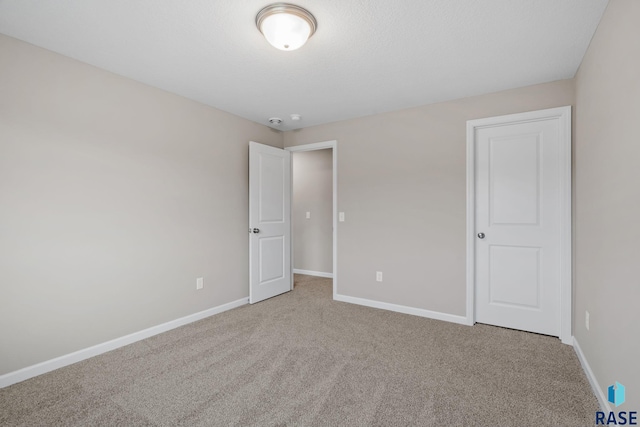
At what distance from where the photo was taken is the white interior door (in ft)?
8.99

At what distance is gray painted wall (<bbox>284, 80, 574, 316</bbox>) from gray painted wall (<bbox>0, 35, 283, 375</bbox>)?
A: 1.59 meters

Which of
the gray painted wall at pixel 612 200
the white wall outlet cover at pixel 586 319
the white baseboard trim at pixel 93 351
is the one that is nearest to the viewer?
the gray painted wall at pixel 612 200

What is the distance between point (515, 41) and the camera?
2084mm

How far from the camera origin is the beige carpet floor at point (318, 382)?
66.6 inches

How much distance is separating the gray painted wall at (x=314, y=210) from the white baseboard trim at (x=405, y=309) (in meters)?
1.45

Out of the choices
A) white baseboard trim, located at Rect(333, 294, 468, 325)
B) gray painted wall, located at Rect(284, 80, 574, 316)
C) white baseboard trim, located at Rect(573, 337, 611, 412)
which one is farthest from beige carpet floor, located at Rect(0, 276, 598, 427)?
gray painted wall, located at Rect(284, 80, 574, 316)

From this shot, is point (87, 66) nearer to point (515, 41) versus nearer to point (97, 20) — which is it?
point (97, 20)

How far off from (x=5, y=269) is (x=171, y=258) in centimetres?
117

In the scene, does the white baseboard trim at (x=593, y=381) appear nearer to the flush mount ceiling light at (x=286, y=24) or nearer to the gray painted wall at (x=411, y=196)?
the gray painted wall at (x=411, y=196)

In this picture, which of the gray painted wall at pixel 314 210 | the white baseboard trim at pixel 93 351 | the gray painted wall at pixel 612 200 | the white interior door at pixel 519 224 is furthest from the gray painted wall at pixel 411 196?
the white baseboard trim at pixel 93 351

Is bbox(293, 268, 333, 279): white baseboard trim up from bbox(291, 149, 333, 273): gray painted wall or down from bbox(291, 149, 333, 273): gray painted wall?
down

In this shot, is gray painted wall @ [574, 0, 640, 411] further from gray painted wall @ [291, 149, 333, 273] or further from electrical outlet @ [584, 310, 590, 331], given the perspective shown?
gray painted wall @ [291, 149, 333, 273]

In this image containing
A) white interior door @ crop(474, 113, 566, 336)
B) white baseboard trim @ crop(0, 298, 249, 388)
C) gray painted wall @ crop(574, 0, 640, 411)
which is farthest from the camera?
white interior door @ crop(474, 113, 566, 336)

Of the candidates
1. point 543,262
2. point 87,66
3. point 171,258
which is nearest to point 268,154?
point 171,258
